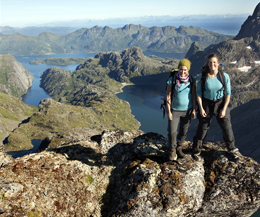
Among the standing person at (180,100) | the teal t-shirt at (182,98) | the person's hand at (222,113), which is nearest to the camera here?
the standing person at (180,100)

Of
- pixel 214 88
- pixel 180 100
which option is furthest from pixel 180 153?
pixel 214 88

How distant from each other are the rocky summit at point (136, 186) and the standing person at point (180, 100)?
1.94 metres

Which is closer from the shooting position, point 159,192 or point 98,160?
point 159,192

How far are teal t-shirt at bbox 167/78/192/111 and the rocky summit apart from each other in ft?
12.9

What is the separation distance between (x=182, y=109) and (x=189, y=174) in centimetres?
429

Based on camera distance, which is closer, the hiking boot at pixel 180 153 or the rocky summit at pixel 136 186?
the rocky summit at pixel 136 186

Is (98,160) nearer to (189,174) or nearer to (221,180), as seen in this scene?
(189,174)

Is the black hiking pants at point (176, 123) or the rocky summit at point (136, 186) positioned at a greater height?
the black hiking pants at point (176, 123)

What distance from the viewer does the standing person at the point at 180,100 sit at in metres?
11.5

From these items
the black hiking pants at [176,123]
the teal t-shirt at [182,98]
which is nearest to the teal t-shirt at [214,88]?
the teal t-shirt at [182,98]

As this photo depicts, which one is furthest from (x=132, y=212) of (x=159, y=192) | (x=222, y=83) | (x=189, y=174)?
(x=222, y=83)

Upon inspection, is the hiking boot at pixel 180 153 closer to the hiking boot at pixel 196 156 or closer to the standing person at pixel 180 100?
the standing person at pixel 180 100

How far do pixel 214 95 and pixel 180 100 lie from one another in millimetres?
2195

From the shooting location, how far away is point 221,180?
37.2ft
